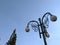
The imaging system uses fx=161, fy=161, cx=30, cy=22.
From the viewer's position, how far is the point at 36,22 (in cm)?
1206

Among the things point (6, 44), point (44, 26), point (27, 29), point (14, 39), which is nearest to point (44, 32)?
point (44, 26)

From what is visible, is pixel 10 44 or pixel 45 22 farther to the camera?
pixel 10 44

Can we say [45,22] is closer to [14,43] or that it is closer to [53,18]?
[53,18]

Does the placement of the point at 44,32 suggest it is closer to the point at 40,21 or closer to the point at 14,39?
the point at 40,21

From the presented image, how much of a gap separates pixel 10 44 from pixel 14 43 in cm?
55

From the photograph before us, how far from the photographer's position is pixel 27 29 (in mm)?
11719

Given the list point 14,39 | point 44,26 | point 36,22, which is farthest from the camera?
point 14,39

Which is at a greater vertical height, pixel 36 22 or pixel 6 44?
pixel 36 22

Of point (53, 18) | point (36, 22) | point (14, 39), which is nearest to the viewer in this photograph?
point (53, 18)

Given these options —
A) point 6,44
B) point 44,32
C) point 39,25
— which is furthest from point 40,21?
point 6,44

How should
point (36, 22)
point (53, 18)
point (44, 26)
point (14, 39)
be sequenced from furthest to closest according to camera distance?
point (14, 39) → point (36, 22) → point (44, 26) → point (53, 18)

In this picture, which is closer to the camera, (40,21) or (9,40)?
(40,21)

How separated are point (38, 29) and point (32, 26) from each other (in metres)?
1.12

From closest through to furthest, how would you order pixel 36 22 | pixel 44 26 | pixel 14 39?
pixel 44 26 → pixel 36 22 → pixel 14 39
